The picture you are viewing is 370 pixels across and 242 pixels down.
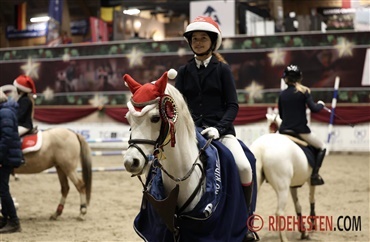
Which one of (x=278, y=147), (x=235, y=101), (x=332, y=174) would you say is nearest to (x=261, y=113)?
(x=332, y=174)

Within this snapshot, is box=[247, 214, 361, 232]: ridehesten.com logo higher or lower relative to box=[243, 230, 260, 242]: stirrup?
lower

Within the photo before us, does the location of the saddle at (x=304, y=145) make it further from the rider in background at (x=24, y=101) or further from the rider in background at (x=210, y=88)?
Answer: the rider in background at (x=24, y=101)

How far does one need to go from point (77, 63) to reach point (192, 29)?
656 inches

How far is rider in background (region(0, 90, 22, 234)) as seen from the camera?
6945 mm

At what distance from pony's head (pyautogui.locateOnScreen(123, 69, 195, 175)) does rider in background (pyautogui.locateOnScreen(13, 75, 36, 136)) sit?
16.5ft

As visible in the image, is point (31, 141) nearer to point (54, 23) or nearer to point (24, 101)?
point (24, 101)

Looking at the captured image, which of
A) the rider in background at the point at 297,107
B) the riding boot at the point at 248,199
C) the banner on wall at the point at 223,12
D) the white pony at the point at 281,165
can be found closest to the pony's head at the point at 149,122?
the riding boot at the point at 248,199

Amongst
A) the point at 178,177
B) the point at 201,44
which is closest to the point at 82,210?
the point at 201,44

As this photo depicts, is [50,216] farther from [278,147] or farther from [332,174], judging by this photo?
[332,174]

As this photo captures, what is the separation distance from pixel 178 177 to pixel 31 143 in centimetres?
522

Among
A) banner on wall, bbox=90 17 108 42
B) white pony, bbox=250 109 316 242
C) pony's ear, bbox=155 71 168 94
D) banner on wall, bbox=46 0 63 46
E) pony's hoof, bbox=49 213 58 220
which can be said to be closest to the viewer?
pony's ear, bbox=155 71 168 94

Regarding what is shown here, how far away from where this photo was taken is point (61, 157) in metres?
8.53

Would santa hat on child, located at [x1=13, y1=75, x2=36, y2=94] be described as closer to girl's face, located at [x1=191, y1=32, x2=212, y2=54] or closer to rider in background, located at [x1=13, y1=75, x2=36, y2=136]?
rider in background, located at [x1=13, y1=75, x2=36, y2=136]

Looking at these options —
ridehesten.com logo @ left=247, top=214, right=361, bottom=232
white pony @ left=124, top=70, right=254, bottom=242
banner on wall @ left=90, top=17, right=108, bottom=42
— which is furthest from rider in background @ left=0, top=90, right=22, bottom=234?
banner on wall @ left=90, top=17, right=108, bottom=42
